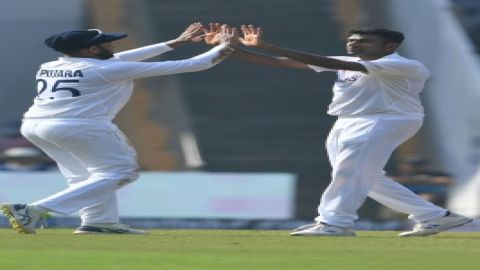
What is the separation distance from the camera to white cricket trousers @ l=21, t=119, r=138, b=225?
1006 cm

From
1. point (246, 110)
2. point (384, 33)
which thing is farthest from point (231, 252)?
point (246, 110)

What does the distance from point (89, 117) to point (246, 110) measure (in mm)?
10536

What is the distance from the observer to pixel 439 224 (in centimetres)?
1043

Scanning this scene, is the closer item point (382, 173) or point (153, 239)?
point (153, 239)

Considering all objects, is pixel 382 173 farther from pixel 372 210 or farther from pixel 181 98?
pixel 181 98

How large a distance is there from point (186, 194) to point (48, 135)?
15.8 feet

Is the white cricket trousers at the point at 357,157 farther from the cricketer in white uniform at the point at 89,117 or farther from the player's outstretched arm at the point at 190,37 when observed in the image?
the player's outstretched arm at the point at 190,37

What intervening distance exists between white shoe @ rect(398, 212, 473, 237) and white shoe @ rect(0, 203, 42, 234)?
8.44ft

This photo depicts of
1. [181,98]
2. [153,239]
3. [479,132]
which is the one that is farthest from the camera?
[181,98]

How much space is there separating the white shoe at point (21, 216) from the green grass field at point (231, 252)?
0.10 metres

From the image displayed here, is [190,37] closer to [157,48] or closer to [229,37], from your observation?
[157,48]

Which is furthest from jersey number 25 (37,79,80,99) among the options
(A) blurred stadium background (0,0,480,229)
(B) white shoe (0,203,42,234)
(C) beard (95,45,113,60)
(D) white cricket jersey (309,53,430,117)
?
(A) blurred stadium background (0,0,480,229)

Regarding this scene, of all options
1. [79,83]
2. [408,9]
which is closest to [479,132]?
[408,9]

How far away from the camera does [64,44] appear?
1016 centimetres
